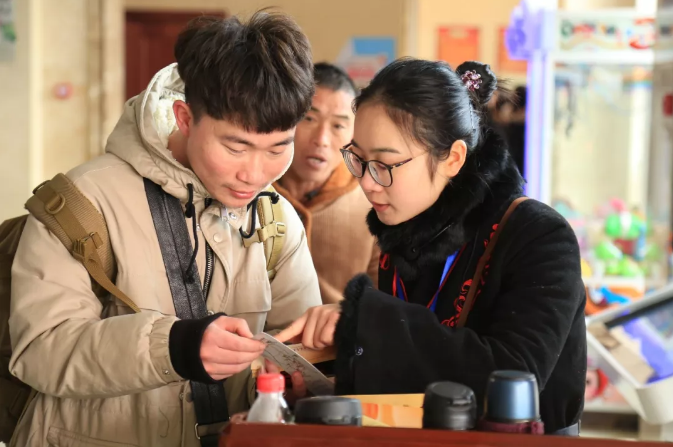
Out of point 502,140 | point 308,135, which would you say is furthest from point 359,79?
point 502,140

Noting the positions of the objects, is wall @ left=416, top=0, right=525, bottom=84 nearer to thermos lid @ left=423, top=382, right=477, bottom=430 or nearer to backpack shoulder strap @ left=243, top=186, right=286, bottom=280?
backpack shoulder strap @ left=243, top=186, right=286, bottom=280

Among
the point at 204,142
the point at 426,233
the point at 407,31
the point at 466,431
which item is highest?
the point at 407,31

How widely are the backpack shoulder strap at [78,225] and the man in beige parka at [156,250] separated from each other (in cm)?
2

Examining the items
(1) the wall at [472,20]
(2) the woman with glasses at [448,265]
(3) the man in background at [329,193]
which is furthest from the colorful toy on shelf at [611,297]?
(1) the wall at [472,20]

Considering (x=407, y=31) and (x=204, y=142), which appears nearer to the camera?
(x=204, y=142)

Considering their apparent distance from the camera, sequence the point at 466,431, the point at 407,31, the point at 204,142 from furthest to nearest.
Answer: the point at 407,31
the point at 204,142
the point at 466,431

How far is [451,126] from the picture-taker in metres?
1.83

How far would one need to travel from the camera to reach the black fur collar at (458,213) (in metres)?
1.79

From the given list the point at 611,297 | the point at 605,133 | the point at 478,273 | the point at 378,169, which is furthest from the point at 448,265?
the point at 605,133

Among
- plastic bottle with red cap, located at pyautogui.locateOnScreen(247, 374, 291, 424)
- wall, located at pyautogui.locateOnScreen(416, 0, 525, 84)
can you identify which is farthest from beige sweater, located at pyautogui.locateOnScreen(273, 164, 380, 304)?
wall, located at pyautogui.locateOnScreen(416, 0, 525, 84)

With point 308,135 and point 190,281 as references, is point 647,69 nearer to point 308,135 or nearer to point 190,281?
point 308,135

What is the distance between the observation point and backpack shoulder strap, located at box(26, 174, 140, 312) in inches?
68.2

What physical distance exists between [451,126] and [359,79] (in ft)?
20.8

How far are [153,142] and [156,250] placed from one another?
240 mm
